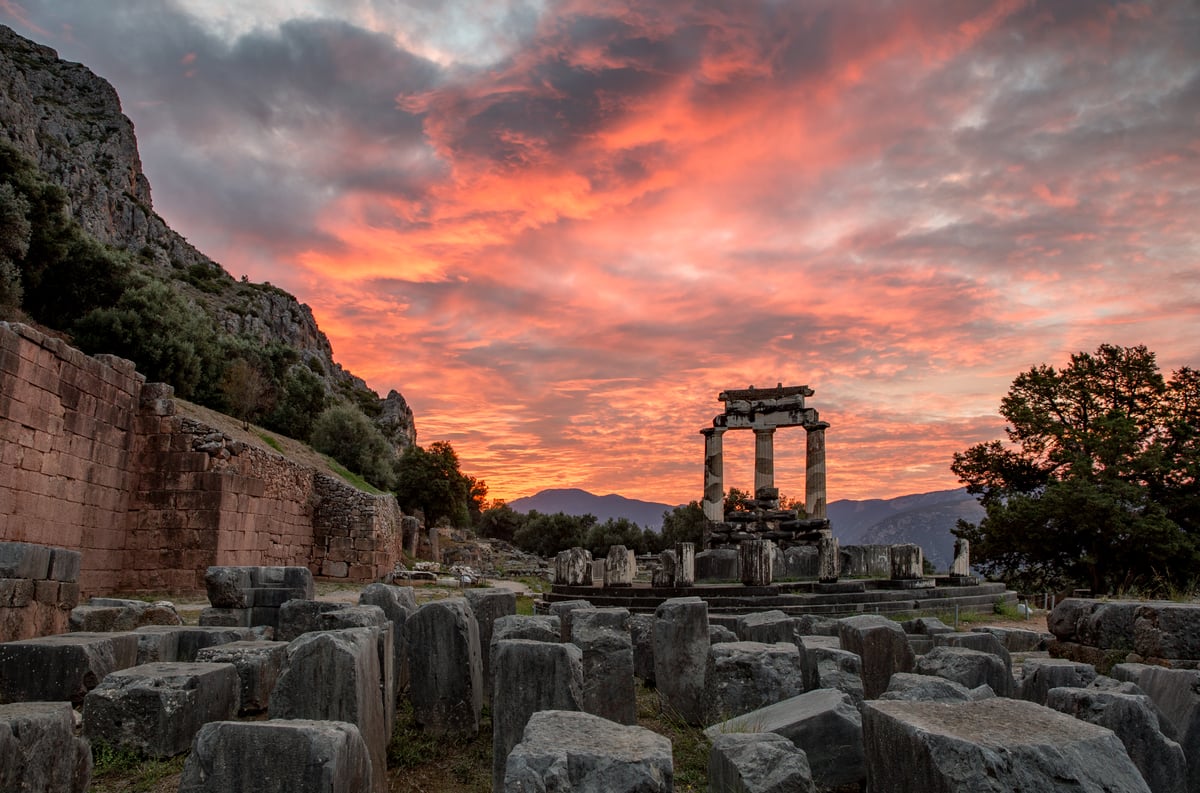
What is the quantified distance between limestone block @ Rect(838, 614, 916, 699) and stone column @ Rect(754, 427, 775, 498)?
29689mm

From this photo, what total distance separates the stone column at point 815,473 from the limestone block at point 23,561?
3079 centimetres

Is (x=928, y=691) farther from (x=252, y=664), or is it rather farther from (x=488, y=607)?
(x=252, y=664)

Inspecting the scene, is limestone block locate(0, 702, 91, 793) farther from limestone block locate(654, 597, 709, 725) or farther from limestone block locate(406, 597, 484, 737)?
limestone block locate(654, 597, 709, 725)

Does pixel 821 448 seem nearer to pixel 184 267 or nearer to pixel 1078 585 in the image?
pixel 1078 585

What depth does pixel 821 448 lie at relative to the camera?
36156 millimetres

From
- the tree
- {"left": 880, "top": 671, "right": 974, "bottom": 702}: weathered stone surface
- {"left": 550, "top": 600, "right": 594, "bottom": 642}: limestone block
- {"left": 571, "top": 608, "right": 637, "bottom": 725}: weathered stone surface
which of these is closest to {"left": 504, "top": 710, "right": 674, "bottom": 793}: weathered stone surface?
{"left": 880, "top": 671, "right": 974, "bottom": 702}: weathered stone surface

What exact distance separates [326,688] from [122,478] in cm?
1502

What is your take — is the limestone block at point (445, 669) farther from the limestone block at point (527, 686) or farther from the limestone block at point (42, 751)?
the limestone block at point (42, 751)

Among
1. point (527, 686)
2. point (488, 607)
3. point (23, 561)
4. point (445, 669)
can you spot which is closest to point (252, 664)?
point (445, 669)

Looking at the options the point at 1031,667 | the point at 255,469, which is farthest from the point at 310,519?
the point at 1031,667

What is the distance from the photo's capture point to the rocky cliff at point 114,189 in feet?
197

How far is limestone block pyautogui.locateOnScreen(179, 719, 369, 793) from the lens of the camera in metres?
3.65

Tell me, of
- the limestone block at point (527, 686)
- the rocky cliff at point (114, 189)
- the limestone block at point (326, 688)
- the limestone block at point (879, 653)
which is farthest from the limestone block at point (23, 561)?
the rocky cliff at point (114, 189)

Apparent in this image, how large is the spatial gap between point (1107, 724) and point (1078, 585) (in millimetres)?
27558
